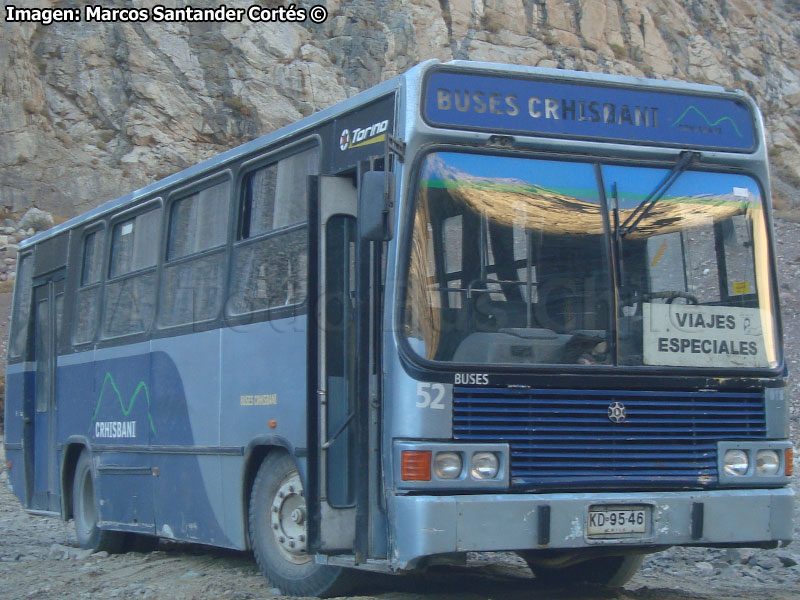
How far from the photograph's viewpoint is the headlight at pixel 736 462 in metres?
6.84

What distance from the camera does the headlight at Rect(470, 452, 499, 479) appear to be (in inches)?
249

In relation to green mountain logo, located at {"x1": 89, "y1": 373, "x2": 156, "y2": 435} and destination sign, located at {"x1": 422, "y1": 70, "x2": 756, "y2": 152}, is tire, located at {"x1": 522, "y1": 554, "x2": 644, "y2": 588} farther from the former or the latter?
green mountain logo, located at {"x1": 89, "y1": 373, "x2": 156, "y2": 435}

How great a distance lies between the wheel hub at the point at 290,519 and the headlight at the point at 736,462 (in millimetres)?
2513

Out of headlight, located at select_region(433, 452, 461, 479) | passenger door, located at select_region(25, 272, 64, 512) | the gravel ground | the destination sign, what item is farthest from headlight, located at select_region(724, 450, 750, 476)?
passenger door, located at select_region(25, 272, 64, 512)

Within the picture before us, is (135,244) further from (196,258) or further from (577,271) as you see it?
(577,271)

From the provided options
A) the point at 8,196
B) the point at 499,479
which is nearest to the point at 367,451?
the point at 499,479

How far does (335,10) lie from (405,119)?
3341 cm

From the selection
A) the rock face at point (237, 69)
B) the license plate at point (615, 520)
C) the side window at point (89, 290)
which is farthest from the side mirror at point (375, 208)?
the rock face at point (237, 69)

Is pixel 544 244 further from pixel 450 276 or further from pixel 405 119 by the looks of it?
pixel 405 119

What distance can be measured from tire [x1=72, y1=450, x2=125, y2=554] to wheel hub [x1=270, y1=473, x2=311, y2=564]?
3.61 m

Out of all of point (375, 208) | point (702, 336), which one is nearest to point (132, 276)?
point (375, 208)

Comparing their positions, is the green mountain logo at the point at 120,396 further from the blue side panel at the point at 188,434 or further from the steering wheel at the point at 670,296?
the steering wheel at the point at 670,296

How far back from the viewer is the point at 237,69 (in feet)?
120

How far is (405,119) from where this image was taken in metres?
6.63
